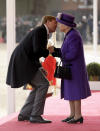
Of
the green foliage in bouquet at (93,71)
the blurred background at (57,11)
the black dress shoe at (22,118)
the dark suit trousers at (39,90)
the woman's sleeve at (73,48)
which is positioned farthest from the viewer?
the blurred background at (57,11)

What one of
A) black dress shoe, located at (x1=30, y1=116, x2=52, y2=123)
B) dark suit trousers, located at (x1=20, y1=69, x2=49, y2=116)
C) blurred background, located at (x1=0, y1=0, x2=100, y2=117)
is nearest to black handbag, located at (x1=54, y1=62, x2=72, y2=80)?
dark suit trousers, located at (x1=20, y1=69, x2=49, y2=116)

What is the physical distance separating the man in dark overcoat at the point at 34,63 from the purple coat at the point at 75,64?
198 millimetres

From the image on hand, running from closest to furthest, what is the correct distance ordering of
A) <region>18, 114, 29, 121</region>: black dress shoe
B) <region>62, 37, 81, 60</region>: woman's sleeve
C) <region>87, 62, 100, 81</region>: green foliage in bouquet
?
<region>62, 37, 81, 60</region>: woman's sleeve → <region>18, 114, 29, 121</region>: black dress shoe → <region>87, 62, 100, 81</region>: green foliage in bouquet

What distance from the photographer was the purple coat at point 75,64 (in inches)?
237

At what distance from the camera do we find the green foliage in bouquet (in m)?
10.3

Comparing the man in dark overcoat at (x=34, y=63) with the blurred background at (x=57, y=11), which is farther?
the blurred background at (x=57, y=11)

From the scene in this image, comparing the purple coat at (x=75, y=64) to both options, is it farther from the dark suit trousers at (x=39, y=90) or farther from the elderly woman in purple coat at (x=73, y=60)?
the dark suit trousers at (x=39, y=90)

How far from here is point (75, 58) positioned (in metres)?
6.04

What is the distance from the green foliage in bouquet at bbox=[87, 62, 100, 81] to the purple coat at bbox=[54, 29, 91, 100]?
4.19 meters

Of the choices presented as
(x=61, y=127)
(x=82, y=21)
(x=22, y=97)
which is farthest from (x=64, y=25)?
(x=82, y=21)

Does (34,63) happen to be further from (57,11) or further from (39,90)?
(57,11)

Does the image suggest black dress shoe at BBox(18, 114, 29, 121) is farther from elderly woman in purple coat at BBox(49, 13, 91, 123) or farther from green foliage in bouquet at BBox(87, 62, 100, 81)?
green foliage in bouquet at BBox(87, 62, 100, 81)

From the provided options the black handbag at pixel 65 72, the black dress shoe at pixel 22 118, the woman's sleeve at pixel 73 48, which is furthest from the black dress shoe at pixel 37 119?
the woman's sleeve at pixel 73 48

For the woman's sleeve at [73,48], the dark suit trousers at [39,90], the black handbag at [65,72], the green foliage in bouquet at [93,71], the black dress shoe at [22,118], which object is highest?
the woman's sleeve at [73,48]
